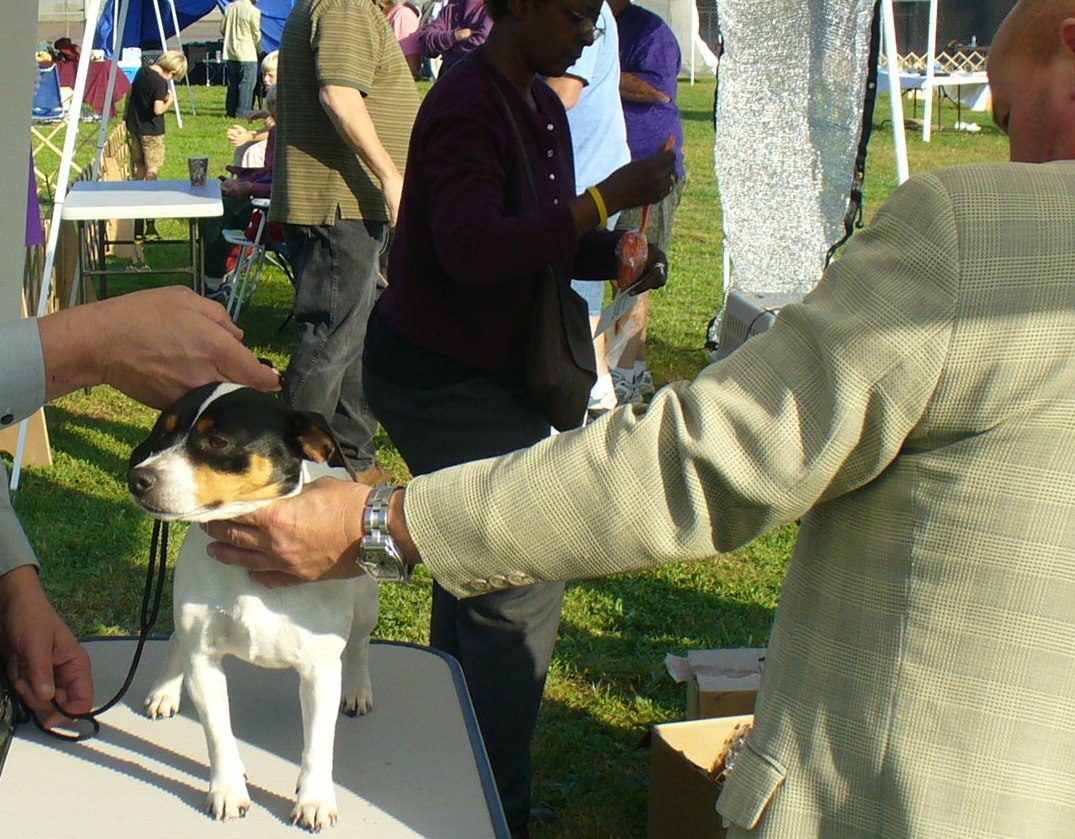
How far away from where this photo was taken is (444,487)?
136 centimetres

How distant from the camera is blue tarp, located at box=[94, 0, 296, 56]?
61.0 feet

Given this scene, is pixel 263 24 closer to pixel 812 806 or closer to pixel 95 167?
pixel 95 167

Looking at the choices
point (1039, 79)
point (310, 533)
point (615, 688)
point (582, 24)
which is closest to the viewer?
point (1039, 79)

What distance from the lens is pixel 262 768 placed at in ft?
5.95

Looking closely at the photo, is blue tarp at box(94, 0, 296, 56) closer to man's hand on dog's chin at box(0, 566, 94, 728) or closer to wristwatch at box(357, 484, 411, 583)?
man's hand on dog's chin at box(0, 566, 94, 728)

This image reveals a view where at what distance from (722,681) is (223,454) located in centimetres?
207

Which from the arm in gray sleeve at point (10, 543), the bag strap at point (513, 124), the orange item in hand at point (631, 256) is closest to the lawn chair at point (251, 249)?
the orange item in hand at point (631, 256)

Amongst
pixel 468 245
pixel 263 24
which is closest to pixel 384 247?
pixel 468 245

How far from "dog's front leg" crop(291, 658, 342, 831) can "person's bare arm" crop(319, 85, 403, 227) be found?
3178mm

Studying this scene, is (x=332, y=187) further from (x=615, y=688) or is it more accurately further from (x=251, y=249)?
(x=251, y=249)

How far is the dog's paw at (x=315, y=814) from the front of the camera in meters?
1.65

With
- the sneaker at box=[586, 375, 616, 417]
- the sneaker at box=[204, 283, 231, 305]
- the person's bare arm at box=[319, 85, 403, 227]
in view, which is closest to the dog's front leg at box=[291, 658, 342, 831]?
the person's bare arm at box=[319, 85, 403, 227]

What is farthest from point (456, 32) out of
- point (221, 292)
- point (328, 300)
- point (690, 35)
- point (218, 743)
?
point (690, 35)

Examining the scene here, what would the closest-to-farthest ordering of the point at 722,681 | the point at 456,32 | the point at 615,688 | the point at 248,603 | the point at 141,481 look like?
the point at 141,481, the point at 248,603, the point at 722,681, the point at 615,688, the point at 456,32
